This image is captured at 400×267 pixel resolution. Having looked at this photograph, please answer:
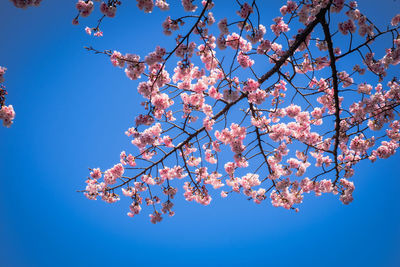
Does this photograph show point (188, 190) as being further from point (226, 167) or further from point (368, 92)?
point (368, 92)

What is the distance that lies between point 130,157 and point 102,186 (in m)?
1.20

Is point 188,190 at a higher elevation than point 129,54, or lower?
lower

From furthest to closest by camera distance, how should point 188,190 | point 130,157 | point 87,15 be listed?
point 188,190, point 130,157, point 87,15

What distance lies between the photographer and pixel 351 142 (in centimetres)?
543

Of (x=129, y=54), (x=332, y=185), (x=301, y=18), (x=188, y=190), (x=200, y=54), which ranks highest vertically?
(x=301, y=18)

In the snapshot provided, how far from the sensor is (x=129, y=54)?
142 inches

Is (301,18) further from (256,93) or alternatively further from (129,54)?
(129,54)

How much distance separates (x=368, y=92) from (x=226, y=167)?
12.1 ft

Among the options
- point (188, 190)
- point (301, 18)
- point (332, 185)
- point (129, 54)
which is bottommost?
point (332, 185)

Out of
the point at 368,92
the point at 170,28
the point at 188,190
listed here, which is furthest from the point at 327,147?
the point at 170,28

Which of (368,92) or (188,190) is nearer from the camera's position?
(368,92)

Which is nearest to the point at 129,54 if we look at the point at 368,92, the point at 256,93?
the point at 256,93

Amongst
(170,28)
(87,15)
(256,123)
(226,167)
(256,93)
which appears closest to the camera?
(170,28)

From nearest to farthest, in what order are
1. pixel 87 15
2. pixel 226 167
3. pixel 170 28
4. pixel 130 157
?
pixel 170 28, pixel 87 15, pixel 130 157, pixel 226 167
